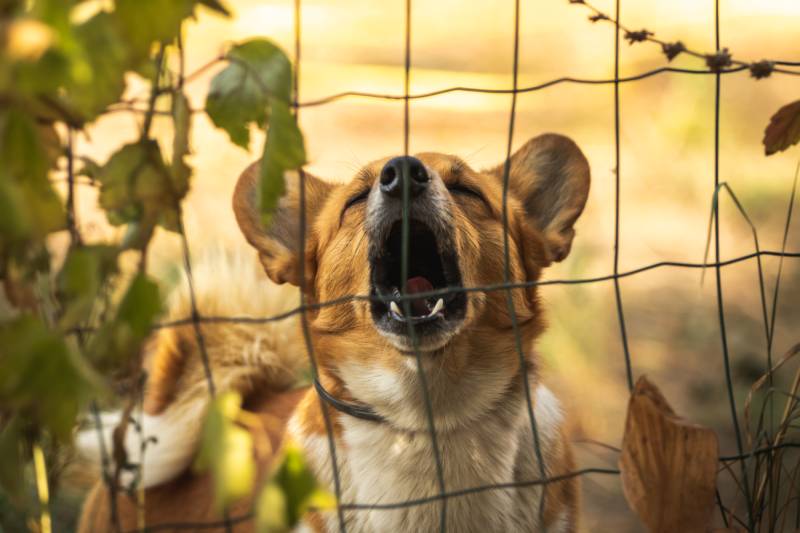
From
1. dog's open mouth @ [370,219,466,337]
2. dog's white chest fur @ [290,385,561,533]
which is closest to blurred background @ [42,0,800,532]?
dog's open mouth @ [370,219,466,337]

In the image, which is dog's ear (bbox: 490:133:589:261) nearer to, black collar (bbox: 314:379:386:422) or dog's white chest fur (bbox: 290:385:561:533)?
dog's white chest fur (bbox: 290:385:561:533)

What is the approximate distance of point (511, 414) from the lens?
8.05 ft

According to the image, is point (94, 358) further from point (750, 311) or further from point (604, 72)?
point (604, 72)

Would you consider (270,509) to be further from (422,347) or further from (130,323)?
(422,347)

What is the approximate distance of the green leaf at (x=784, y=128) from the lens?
198cm

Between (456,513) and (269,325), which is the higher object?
(269,325)

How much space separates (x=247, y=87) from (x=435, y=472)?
51.4 inches

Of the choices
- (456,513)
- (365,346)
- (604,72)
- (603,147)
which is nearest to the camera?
(456,513)

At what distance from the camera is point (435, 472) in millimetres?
2367

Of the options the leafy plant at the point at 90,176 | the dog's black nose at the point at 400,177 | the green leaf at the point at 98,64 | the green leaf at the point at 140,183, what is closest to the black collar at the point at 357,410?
the dog's black nose at the point at 400,177

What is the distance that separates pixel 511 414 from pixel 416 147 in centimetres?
502

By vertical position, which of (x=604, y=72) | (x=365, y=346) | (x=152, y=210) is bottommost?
(x=365, y=346)

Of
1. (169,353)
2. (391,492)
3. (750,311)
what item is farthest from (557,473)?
(750,311)

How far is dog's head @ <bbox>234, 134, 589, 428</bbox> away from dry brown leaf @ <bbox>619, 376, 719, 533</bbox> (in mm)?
588
